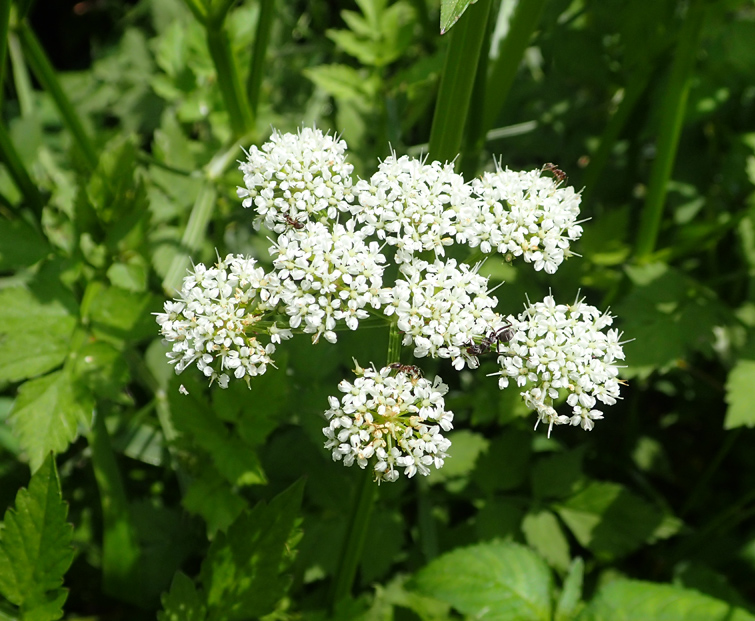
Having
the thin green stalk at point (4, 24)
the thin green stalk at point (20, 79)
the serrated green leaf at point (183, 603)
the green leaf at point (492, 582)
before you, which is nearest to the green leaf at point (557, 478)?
the green leaf at point (492, 582)

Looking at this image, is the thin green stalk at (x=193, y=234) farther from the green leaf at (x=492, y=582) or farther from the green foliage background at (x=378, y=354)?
the green leaf at (x=492, y=582)

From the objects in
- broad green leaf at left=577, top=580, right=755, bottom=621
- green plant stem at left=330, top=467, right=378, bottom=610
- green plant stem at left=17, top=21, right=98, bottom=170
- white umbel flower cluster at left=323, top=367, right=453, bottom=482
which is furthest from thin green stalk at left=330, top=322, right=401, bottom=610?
green plant stem at left=17, top=21, right=98, bottom=170

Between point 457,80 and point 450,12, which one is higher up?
point 457,80

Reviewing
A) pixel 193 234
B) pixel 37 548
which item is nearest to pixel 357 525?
pixel 37 548

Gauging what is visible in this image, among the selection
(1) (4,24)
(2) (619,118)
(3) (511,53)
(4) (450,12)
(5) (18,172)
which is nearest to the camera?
(4) (450,12)

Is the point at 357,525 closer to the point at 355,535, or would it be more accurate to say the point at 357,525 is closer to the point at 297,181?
the point at 355,535

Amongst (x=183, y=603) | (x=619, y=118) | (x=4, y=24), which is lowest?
(x=183, y=603)

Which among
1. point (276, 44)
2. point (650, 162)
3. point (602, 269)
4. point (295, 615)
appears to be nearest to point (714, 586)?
point (602, 269)
